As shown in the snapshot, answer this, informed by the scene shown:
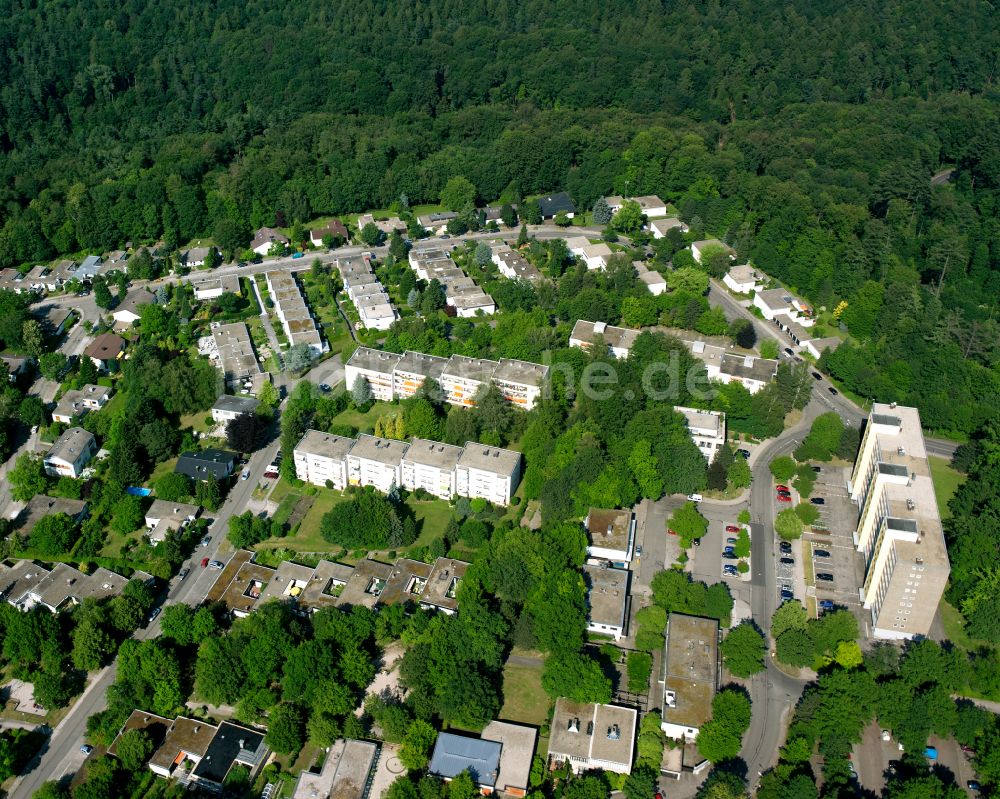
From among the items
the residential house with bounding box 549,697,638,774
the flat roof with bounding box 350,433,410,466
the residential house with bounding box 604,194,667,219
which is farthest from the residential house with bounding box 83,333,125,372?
the residential house with bounding box 604,194,667,219

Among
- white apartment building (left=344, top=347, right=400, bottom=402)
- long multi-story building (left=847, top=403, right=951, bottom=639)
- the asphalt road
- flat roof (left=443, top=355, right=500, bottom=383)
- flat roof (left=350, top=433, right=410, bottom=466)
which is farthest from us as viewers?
white apartment building (left=344, top=347, right=400, bottom=402)

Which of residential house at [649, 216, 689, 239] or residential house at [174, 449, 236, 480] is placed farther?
residential house at [649, 216, 689, 239]

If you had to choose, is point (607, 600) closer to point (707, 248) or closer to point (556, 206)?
point (707, 248)

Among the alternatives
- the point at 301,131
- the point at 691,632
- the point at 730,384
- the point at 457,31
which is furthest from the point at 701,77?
the point at 691,632

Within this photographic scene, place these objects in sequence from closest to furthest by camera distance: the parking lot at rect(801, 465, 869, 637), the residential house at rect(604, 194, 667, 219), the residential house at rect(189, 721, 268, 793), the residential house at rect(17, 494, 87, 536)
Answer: the residential house at rect(189, 721, 268, 793)
the parking lot at rect(801, 465, 869, 637)
the residential house at rect(17, 494, 87, 536)
the residential house at rect(604, 194, 667, 219)

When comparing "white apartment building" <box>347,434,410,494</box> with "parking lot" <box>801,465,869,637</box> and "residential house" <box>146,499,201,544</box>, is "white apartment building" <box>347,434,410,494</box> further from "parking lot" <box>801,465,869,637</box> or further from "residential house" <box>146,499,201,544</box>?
"parking lot" <box>801,465,869,637</box>

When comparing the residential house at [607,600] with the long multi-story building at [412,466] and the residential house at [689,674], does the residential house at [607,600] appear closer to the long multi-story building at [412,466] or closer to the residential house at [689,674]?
the residential house at [689,674]
